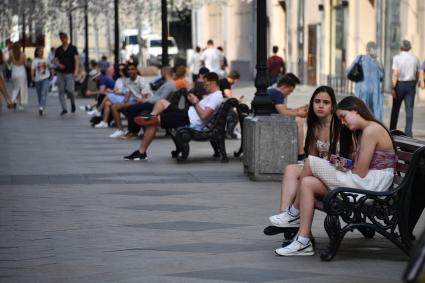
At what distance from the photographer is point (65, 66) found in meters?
29.5

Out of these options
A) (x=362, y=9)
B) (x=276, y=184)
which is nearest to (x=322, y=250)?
(x=276, y=184)

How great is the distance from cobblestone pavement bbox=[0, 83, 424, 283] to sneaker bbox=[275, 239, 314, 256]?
0.06 metres

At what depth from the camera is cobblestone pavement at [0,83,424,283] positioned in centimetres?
833

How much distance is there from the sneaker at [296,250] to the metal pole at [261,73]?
578cm

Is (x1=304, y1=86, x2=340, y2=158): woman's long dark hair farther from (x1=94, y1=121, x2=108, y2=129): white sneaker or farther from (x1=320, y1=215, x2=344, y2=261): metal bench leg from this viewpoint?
(x1=94, y1=121, x2=108, y2=129): white sneaker

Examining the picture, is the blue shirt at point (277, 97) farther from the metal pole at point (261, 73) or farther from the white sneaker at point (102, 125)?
the white sneaker at point (102, 125)

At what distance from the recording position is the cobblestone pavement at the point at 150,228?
8.33 metres

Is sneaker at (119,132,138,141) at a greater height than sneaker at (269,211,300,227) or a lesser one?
lesser

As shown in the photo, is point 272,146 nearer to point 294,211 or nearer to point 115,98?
point 294,211

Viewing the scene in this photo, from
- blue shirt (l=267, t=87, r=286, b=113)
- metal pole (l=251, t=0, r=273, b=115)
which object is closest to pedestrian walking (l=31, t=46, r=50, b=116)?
blue shirt (l=267, t=87, r=286, b=113)

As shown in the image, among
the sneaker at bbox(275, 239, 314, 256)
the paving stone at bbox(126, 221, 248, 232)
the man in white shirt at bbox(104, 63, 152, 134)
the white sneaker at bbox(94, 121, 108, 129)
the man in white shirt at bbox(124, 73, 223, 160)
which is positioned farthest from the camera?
the white sneaker at bbox(94, 121, 108, 129)

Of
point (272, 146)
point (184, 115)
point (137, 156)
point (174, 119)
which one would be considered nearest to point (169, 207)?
point (272, 146)

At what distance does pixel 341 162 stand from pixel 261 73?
6.01 metres

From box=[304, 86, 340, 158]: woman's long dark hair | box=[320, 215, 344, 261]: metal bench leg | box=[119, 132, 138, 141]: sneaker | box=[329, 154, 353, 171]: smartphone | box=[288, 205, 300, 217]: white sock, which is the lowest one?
box=[119, 132, 138, 141]: sneaker
